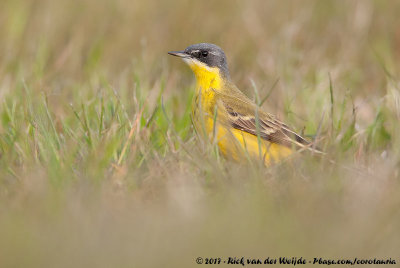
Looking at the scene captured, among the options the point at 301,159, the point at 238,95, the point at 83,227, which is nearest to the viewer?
the point at 83,227

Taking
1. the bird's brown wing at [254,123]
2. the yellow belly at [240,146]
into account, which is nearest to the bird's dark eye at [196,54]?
the bird's brown wing at [254,123]

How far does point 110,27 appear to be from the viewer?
25.9ft

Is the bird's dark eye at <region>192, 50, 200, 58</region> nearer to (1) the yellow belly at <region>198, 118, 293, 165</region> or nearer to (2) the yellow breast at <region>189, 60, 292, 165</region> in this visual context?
(2) the yellow breast at <region>189, 60, 292, 165</region>

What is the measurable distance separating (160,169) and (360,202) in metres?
1.25

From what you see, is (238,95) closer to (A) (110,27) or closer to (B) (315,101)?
(B) (315,101)

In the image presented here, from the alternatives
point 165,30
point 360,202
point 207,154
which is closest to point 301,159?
point 207,154

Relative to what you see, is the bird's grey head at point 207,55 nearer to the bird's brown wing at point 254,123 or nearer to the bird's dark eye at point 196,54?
the bird's dark eye at point 196,54

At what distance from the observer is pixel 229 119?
5.10 metres

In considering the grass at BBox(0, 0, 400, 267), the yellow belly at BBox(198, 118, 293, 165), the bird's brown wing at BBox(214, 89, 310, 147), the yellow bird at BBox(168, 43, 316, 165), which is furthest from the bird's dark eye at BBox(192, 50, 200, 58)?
the yellow belly at BBox(198, 118, 293, 165)

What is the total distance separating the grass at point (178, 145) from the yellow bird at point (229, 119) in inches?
5.9

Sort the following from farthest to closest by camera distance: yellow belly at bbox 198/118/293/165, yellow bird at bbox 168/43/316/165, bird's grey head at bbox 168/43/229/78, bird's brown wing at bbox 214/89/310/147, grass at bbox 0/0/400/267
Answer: bird's grey head at bbox 168/43/229/78 → bird's brown wing at bbox 214/89/310/147 → yellow bird at bbox 168/43/316/165 → yellow belly at bbox 198/118/293/165 → grass at bbox 0/0/400/267

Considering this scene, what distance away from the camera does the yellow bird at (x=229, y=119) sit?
452 centimetres

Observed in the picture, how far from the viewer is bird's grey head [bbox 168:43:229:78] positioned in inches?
224

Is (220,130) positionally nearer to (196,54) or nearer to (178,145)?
(178,145)
